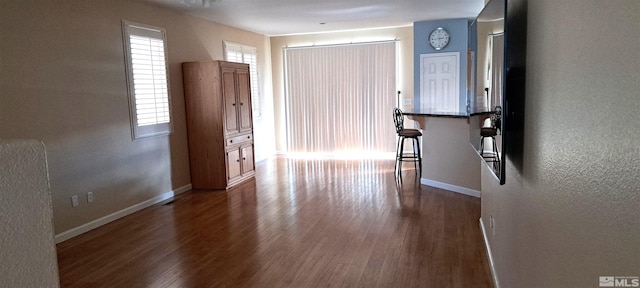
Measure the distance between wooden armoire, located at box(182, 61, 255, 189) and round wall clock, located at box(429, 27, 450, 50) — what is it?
3.41 meters

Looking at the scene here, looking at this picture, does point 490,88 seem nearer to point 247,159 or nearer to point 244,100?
point 244,100

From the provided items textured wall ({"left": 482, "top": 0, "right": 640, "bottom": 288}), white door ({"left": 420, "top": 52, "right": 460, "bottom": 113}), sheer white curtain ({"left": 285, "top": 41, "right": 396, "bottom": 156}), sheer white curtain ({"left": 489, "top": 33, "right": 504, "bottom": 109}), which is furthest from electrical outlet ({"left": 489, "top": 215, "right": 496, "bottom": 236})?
sheer white curtain ({"left": 285, "top": 41, "right": 396, "bottom": 156})

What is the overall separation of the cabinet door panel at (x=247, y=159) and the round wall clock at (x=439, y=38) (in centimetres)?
357

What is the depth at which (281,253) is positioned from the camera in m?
3.45

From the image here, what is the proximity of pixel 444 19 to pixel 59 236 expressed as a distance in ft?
20.5

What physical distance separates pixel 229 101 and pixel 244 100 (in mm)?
460

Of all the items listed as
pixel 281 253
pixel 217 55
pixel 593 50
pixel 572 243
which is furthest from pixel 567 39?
pixel 217 55

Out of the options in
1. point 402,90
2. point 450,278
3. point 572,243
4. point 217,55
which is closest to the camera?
point 572,243

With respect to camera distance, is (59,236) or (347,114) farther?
(347,114)

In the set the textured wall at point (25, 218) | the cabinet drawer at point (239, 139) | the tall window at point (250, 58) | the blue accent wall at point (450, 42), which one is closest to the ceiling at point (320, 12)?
the blue accent wall at point (450, 42)

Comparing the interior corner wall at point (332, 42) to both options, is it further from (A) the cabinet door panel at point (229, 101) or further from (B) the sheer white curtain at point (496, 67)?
(B) the sheer white curtain at point (496, 67)

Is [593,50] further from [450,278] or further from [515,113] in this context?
[450,278]

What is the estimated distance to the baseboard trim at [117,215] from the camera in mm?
3945

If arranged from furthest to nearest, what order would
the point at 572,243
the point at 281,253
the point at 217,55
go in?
the point at 217,55 → the point at 281,253 → the point at 572,243
